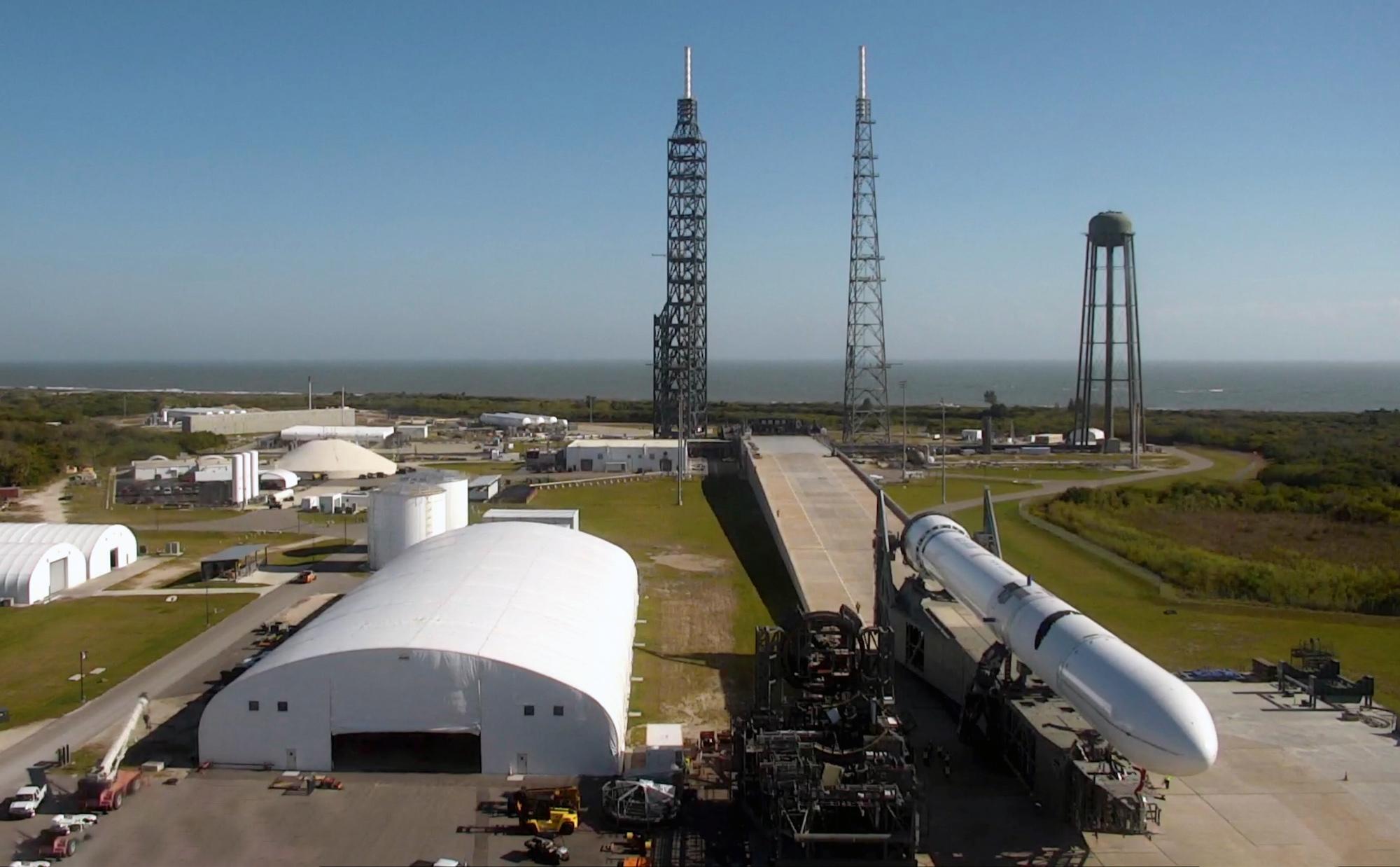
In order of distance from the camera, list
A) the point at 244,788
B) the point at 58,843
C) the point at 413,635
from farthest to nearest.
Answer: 1. the point at 413,635
2. the point at 244,788
3. the point at 58,843

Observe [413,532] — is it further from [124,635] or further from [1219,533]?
[1219,533]

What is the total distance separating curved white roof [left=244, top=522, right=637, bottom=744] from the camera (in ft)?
74.6

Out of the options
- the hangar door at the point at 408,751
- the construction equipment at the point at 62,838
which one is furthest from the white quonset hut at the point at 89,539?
the construction equipment at the point at 62,838

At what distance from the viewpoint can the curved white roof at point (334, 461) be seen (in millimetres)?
70750

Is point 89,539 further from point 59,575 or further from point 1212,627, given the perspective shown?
point 1212,627

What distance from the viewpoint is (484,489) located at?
61031 mm

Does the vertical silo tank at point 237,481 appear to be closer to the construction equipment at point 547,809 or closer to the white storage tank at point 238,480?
the white storage tank at point 238,480

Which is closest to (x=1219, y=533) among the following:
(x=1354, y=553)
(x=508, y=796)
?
(x=1354, y=553)

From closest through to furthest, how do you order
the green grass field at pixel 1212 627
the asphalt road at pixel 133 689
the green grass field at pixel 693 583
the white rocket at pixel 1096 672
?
the white rocket at pixel 1096 672 → the asphalt road at pixel 133 689 → the green grass field at pixel 693 583 → the green grass field at pixel 1212 627

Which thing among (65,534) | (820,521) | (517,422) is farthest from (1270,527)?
(517,422)

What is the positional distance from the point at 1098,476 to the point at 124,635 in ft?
196

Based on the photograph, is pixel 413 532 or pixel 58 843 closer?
pixel 58 843

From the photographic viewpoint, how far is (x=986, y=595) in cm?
2467

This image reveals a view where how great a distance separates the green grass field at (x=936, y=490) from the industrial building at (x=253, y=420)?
67.3 m
